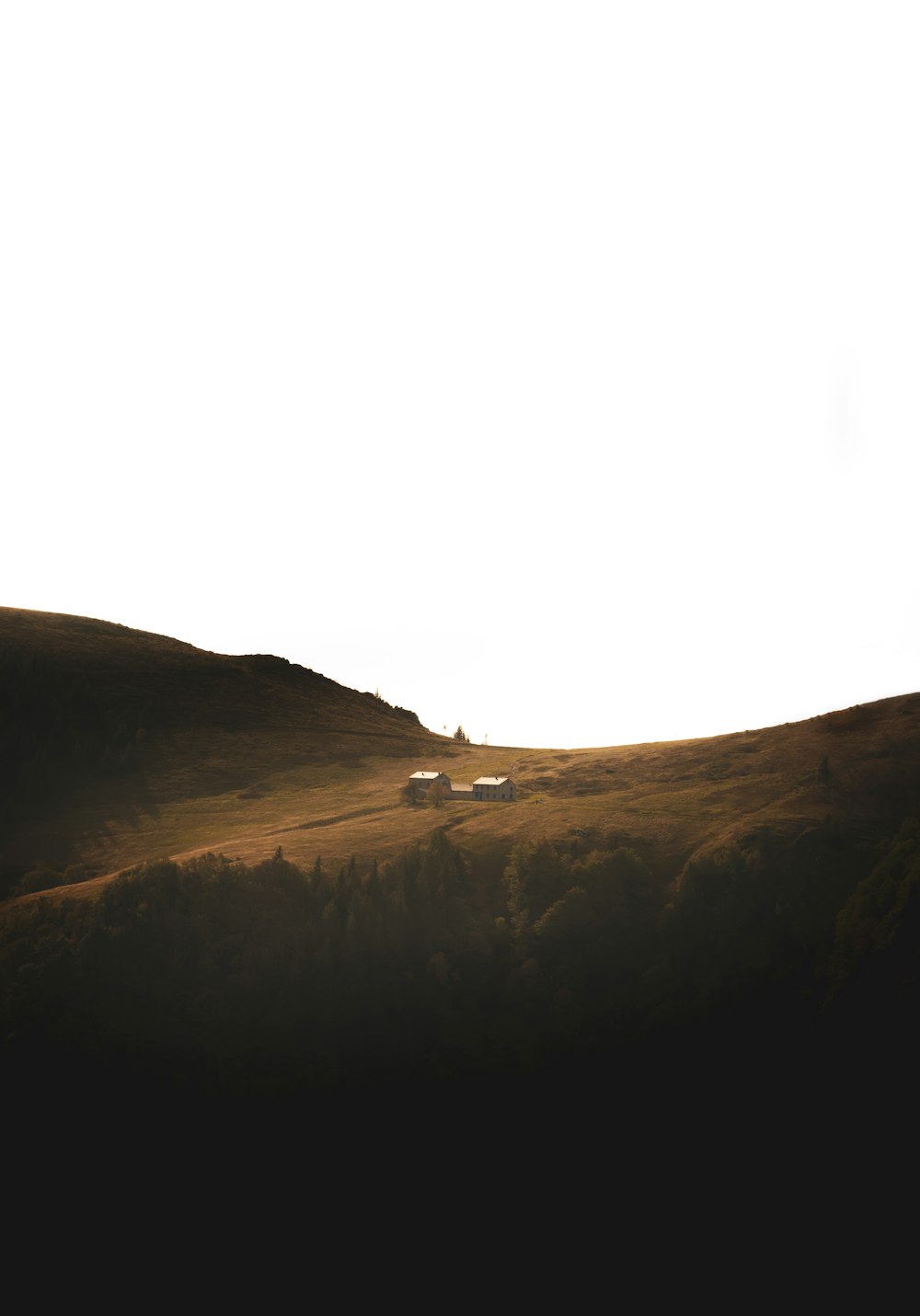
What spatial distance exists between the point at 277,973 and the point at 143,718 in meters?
97.7

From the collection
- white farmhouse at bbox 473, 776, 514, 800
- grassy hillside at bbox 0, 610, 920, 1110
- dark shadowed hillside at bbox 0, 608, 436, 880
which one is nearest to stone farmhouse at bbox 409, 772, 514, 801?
white farmhouse at bbox 473, 776, 514, 800

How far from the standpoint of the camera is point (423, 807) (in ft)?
421

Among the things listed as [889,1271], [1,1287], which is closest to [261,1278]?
Result: [1,1287]

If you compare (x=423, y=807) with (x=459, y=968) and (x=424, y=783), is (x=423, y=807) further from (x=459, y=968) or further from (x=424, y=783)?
(x=459, y=968)

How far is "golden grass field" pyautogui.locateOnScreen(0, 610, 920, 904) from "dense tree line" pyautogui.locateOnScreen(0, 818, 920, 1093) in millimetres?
5756

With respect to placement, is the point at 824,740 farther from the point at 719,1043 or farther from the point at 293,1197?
the point at 293,1197

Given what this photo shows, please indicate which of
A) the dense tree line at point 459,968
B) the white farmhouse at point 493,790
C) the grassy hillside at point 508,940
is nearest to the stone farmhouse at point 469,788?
the white farmhouse at point 493,790

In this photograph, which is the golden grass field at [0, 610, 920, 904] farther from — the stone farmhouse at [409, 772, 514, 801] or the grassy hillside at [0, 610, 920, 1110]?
the stone farmhouse at [409, 772, 514, 801]

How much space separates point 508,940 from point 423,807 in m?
32.1

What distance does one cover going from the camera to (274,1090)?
305 feet

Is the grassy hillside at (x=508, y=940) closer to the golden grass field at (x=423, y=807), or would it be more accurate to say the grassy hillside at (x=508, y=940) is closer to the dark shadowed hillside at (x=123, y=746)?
the golden grass field at (x=423, y=807)

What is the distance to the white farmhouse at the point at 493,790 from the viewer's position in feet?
424

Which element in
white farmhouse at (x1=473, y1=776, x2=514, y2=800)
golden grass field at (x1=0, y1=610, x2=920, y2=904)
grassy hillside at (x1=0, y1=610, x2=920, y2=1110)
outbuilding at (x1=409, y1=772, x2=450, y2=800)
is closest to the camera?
grassy hillside at (x1=0, y1=610, x2=920, y2=1110)

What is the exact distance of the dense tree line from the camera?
92.2 meters
